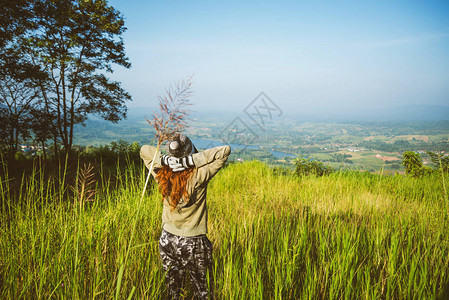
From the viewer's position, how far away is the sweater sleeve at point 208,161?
1.83m

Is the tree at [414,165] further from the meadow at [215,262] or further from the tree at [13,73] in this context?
the tree at [13,73]

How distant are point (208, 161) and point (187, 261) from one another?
87 centimetres

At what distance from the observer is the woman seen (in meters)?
1.84

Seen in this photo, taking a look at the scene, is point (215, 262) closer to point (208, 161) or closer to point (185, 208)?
point (185, 208)

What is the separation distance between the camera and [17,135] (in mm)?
7555

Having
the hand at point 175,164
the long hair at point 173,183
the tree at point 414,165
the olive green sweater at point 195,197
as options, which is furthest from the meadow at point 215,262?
the tree at point 414,165

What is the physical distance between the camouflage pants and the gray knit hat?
2.32ft

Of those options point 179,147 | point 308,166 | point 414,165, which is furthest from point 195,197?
point 414,165

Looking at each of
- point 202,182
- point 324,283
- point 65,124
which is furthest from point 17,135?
point 324,283

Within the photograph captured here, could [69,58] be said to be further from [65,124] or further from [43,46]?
[65,124]

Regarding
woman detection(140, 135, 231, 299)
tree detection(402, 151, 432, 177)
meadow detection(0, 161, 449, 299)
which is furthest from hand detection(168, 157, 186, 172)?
tree detection(402, 151, 432, 177)

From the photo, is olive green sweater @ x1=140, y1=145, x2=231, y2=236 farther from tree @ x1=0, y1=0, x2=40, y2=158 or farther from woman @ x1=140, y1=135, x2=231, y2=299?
tree @ x1=0, y1=0, x2=40, y2=158

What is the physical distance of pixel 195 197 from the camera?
1933 mm

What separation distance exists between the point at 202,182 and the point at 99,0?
39.2ft
